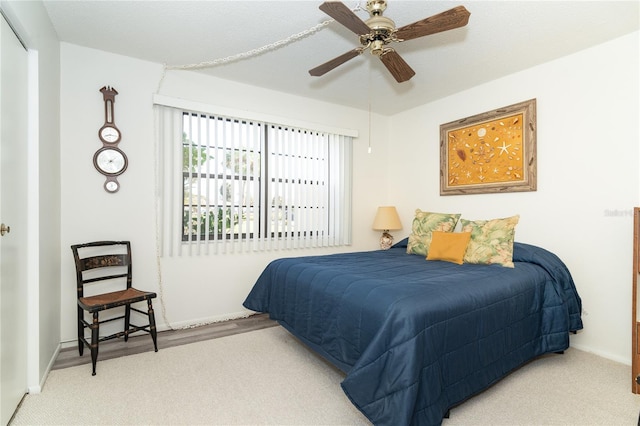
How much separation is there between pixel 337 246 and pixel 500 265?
2056 millimetres

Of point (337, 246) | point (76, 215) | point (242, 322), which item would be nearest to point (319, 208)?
point (337, 246)

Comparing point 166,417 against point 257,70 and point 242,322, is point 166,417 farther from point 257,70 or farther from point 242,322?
point 257,70

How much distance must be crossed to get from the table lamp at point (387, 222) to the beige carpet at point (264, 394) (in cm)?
207

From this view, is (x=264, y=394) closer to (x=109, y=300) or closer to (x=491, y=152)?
(x=109, y=300)

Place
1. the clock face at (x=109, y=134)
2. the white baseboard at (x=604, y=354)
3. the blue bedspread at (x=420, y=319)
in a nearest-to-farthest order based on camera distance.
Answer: the blue bedspread at (x=420, y=319)
the white baseboard at (x=604, y=354)
the clock face at (x=109, y=134)

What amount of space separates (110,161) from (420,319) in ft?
9.52

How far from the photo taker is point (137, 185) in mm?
3012

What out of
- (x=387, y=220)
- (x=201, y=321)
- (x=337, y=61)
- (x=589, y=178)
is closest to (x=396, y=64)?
(x=337, y=61)

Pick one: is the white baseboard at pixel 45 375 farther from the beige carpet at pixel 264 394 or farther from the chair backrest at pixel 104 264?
the chair backrest at pixel 104 264

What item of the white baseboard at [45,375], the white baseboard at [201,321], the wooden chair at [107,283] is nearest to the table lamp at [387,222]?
the white baseboard at [201,321]

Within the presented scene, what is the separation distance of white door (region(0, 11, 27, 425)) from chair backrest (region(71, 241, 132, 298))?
0.65 m

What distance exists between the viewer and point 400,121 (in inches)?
177

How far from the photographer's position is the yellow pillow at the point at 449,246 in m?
2.84

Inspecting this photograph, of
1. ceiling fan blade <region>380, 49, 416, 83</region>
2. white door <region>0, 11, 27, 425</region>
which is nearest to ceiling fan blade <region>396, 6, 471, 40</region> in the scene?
ceiling fan blade <region>380, 49, 416, 83</region>
